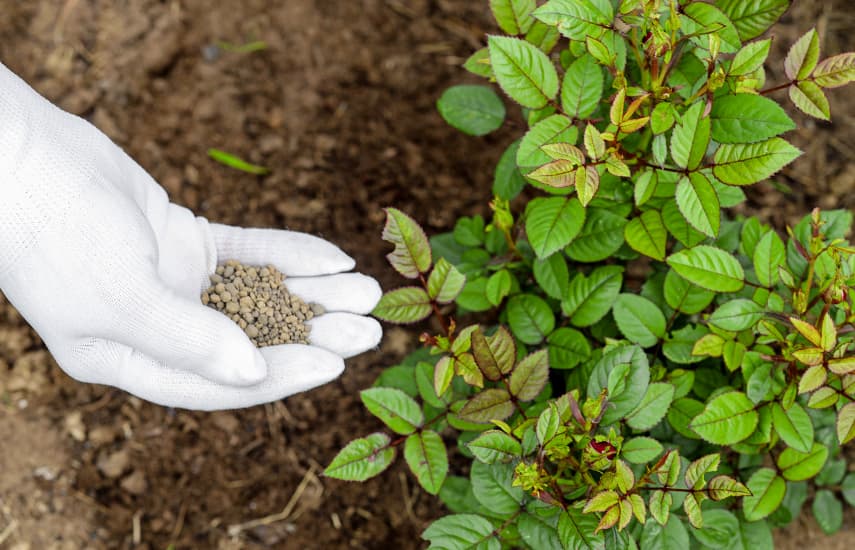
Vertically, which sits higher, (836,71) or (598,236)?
(836,71)

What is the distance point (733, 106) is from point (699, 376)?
67cm

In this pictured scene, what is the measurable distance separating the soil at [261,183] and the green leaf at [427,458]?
74 centimetres

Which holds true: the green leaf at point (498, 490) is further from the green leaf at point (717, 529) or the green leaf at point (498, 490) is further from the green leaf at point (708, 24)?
the green leaf at point (708, 24)

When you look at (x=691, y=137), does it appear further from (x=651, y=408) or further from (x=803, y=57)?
(x=651, y=408)

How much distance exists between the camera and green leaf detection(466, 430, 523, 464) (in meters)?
1.35

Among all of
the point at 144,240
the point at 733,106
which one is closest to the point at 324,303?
the point at 144,240

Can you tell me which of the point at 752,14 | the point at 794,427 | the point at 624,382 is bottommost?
the point at 794,427

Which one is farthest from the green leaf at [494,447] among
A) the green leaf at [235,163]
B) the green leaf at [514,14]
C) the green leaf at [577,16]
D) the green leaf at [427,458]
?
the green leaf at [235,163]

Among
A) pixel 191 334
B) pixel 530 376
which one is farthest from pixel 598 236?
pixel 191 334

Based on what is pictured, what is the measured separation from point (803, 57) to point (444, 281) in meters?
0.81

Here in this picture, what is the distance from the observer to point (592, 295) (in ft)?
5.52

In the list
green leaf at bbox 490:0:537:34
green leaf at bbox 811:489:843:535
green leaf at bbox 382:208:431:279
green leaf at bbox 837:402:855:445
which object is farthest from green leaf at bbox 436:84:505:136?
green leaf at bbox 811:489:843:535

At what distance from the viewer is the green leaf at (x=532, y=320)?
1.70 m

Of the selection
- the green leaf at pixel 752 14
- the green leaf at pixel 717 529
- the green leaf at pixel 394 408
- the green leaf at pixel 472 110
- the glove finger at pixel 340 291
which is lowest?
the green leaf at pixel 717 529
